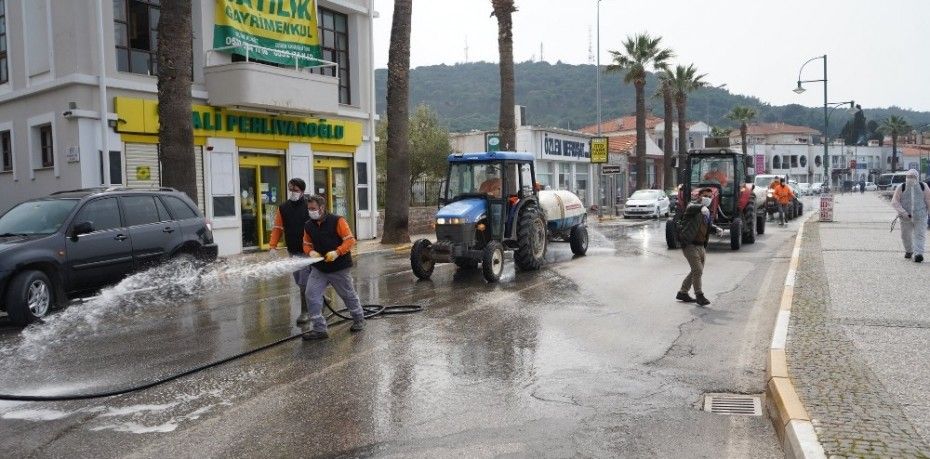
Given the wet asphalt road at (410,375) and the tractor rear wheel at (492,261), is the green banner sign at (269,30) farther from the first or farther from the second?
the tractor rear wheel at (492,261)

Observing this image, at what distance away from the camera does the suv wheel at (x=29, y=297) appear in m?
9.77

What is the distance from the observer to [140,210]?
1201 centimetres

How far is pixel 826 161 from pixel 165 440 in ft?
127

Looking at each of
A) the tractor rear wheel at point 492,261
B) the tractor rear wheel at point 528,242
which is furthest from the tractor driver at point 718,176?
the tractor rear wheel at point 492,261

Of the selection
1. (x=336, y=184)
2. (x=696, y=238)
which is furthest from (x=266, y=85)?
(x=696, y=238)

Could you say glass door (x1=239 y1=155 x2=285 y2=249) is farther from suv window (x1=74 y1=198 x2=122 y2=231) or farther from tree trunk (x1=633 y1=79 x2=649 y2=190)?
tree trunk (x1=633 y1=79 x2=649 y2=190)

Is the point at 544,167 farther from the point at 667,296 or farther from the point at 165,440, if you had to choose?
the point at 165,440

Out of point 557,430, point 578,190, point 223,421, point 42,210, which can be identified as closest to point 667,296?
point 557,430

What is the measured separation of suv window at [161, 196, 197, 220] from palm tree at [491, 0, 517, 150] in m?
15.4

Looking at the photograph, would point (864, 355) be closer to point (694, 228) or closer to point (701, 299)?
point (701, 299)

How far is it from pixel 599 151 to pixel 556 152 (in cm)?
711

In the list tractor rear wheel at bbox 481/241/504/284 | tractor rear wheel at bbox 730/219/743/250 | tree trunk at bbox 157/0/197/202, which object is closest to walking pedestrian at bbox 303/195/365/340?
tractor rear wheel at bbox 481/241/504/284

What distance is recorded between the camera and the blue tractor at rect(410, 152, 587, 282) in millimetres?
13586

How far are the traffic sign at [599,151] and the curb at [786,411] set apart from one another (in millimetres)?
29047
